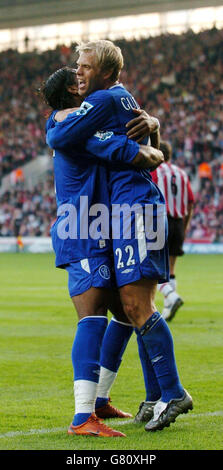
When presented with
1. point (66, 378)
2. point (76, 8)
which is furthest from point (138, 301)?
point (76, 8)

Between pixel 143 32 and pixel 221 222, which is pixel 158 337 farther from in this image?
pixel 143 32

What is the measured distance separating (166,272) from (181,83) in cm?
3308

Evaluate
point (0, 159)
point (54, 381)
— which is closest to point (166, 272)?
point (54, 381)

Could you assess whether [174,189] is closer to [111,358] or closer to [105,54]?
[111,358]

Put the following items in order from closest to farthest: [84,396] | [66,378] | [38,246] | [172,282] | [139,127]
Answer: [84,396] < [139,127] < [66,378] < [172,282] < [38,246]

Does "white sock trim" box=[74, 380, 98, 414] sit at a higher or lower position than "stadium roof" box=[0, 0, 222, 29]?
higher

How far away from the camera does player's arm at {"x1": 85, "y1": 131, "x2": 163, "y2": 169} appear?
4539mm

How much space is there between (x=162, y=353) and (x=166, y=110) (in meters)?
32.2

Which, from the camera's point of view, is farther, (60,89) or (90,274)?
(60,89)

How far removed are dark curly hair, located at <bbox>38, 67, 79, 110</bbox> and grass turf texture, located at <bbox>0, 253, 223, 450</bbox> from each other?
1889 millimetres

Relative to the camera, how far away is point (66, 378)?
651cm

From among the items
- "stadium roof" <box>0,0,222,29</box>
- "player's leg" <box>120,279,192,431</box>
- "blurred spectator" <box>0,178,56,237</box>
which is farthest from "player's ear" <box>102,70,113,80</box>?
"stadium roof" <box>0,0,222,29</box>

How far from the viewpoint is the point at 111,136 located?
15.0 feet

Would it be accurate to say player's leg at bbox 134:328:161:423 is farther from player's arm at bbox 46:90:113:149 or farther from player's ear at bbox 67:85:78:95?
player's ear at bbox 67:85:78:95
